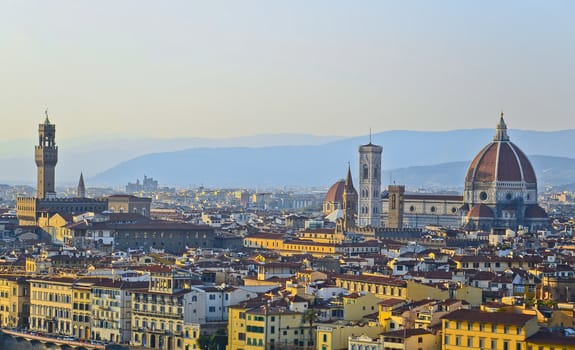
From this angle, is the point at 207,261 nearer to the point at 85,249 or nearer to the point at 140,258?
the point at 140,258

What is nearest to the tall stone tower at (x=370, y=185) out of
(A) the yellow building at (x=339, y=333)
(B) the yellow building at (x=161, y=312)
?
(B) the yellow building at (x=161, y=312)

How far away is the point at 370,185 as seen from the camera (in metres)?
165

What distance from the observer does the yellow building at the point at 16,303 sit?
76562mm

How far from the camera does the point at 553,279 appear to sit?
69688 mm

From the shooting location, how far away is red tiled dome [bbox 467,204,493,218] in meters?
151

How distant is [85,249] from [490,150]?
69812mm

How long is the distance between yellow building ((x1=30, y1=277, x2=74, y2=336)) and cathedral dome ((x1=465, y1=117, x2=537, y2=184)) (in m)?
87.9

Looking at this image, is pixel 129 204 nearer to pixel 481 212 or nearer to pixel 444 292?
pixel 481 212

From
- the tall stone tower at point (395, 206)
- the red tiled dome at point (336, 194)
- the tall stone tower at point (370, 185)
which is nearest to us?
the tall stone tower at point (395, 206)

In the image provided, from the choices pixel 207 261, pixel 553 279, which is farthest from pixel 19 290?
pixel 553 279

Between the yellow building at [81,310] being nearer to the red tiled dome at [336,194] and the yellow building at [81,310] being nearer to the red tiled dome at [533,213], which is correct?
the red tiled dome at [533,213]

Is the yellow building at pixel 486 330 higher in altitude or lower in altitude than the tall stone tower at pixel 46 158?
lower

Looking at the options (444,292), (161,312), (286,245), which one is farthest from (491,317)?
(286,245)

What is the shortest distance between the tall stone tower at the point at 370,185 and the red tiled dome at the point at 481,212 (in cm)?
1283
